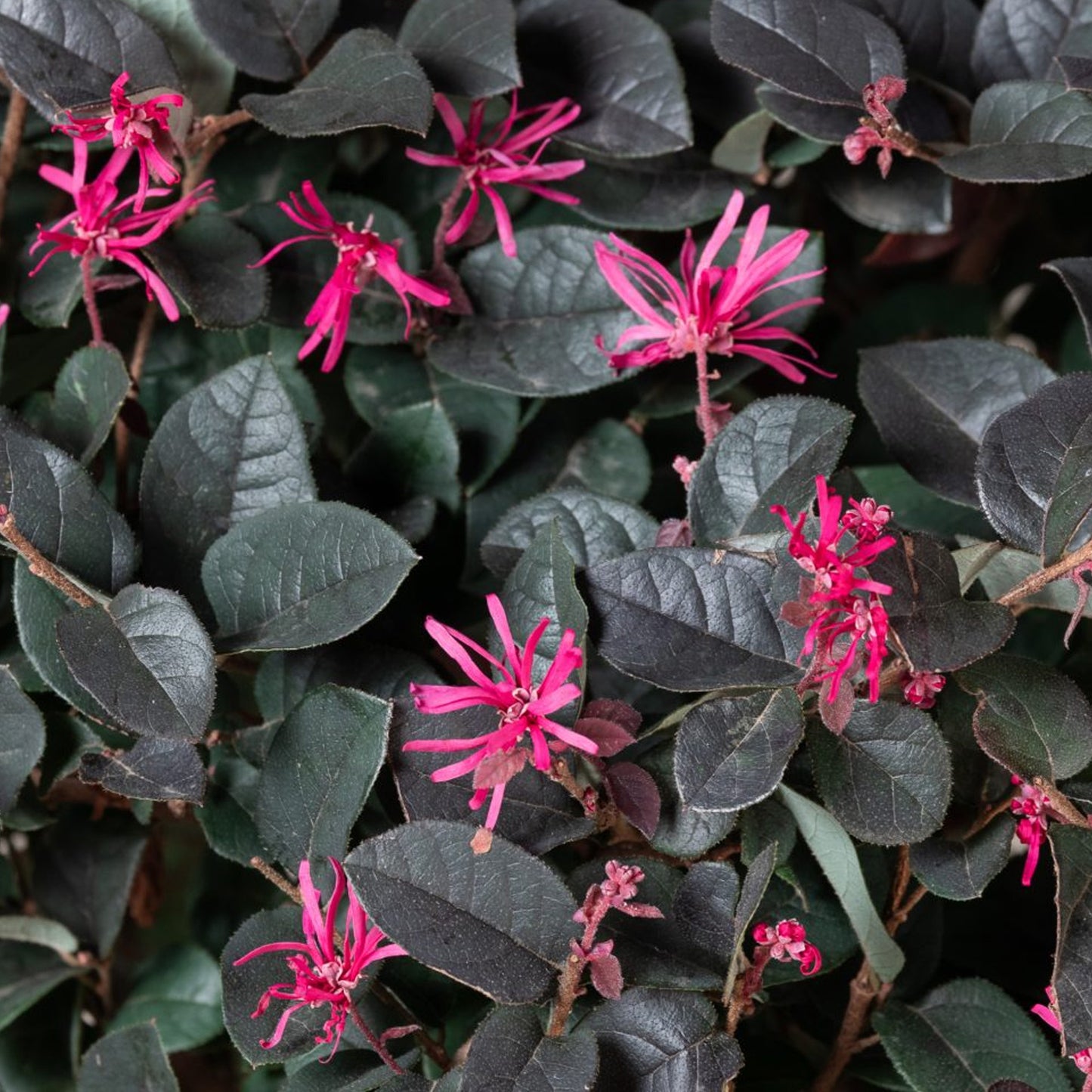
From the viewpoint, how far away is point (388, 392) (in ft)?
2.69

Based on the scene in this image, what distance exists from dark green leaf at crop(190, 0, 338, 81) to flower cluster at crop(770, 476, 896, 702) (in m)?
0.42

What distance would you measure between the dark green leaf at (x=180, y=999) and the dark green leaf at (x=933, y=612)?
1.59 feet

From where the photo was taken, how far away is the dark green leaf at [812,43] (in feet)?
2.39

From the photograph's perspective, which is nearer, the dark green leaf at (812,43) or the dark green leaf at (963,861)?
the dark green leaf at (963,861)

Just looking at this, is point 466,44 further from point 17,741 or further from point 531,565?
point 17,741

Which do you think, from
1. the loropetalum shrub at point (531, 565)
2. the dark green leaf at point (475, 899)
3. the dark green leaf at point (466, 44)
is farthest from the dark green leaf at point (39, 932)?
the dark green leaf at point (466, 44)

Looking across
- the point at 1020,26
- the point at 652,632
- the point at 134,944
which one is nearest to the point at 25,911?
the point at 134,944

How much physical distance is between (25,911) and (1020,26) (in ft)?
2.74

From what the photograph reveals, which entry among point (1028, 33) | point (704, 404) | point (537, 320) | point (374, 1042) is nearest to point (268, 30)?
point (537, 320)

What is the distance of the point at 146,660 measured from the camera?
1.99 ft

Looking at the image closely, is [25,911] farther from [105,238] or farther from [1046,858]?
[1046,858]

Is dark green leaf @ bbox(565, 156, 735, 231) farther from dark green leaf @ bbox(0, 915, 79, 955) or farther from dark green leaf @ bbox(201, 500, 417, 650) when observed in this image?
dark green leaf @ bbox(0, 915, 79, 955)

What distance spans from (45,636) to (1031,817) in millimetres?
466

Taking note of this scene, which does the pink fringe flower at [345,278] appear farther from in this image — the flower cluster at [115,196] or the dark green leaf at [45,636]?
the dark green leaf at [45,636]
